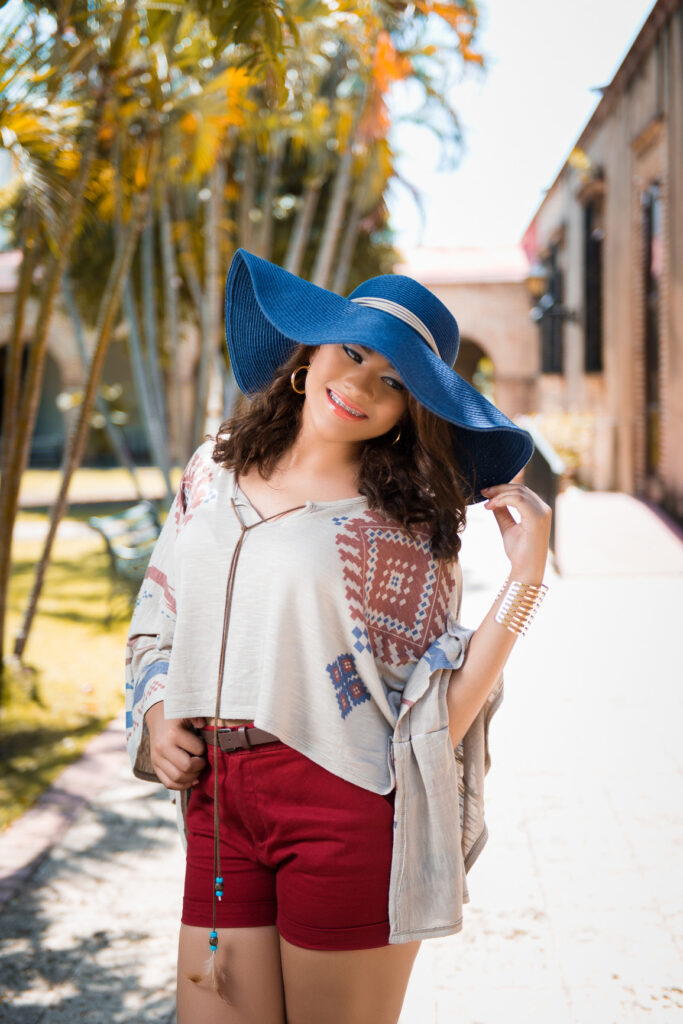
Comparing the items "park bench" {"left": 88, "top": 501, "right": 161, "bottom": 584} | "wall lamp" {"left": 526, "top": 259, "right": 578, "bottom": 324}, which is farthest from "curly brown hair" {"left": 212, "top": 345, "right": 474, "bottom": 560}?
"wall lamp" {"left": 526, "top": 259, "right": 578, "bottom": 324}

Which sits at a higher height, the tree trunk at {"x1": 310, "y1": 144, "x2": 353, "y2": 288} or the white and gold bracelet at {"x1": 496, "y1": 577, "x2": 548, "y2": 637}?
the tree trunk at {"x1": 310, "y1": 144, "x2": 353, "y2": 288}

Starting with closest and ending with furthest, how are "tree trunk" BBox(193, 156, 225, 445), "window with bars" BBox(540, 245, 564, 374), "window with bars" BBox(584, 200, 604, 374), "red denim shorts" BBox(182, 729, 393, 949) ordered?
"red denim shorts" BBox(182, 729, 393, 949), "tree trunk" BBox(193, 156, 225, 445), "window with bars" BBox(584, 200, 604, 374), "window with bars" BBox(540, 245, 564, 374)

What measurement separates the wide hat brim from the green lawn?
3192mm

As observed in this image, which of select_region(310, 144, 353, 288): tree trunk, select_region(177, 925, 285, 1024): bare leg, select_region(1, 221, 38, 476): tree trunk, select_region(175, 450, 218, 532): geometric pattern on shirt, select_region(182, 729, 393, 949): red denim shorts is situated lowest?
select_region(177, 925, 285, 1024): bare leg

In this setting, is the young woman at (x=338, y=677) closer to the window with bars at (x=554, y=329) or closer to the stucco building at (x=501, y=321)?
the window with bars at (x=554, y=329)

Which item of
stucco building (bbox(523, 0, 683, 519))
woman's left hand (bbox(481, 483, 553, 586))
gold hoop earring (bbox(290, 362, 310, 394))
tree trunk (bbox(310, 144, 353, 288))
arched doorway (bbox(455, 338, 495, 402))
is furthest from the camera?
arched doorway (bbox(455, 338, 495, 402))

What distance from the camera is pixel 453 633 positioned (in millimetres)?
1905

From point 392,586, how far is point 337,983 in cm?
73

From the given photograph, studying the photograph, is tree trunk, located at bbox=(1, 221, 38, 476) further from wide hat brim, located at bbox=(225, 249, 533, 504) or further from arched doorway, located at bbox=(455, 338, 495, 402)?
arched doorway, located at bbox=(455, 338, 495, 402)

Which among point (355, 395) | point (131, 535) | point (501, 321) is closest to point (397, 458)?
point (355, 395)

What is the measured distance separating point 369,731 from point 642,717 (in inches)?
155

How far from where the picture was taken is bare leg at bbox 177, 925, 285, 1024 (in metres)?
1.81

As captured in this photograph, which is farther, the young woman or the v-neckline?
the v-neckline

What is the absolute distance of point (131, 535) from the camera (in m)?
9.34
